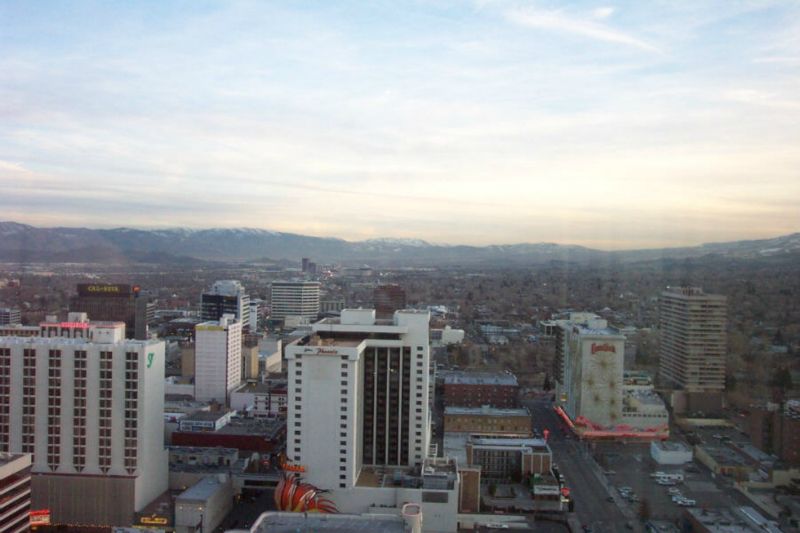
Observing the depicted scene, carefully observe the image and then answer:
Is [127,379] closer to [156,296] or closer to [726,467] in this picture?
[726,467]

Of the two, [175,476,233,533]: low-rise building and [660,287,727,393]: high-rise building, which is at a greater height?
[660,287,727,393]: high-rise building

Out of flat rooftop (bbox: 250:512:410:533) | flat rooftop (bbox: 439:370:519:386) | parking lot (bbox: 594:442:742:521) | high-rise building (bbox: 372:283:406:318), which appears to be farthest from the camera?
high-rise building (bbox: 372:283:406:318)

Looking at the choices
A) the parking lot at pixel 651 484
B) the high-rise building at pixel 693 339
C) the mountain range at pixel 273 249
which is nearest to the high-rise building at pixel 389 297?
the mountain range at pixel 273 249

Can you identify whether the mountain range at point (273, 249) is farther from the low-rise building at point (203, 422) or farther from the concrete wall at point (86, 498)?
the concrete wall at point (86, 498)

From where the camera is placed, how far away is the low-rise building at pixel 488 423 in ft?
49.4

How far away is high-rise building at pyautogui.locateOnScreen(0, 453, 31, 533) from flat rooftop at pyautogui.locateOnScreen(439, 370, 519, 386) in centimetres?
1061

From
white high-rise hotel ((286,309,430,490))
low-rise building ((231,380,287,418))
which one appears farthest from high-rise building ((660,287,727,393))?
low-rise building ((231,380,287,418))

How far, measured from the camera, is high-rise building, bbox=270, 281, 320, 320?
29.0 metres

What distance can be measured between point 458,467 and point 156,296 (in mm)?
18232

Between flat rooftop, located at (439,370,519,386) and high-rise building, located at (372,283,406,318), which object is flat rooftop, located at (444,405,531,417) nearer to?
flat rooftop, located at (439,370,519,386)

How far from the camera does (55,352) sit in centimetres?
977

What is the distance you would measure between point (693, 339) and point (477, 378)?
5.18m

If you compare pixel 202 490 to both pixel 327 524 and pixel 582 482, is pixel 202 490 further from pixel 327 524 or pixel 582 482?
pixel 582 482

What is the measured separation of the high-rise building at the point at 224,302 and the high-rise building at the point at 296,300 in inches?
140
